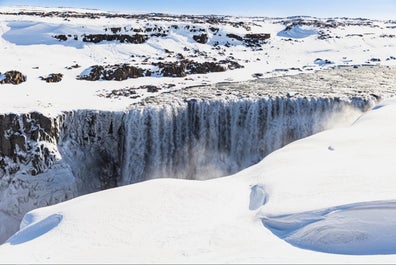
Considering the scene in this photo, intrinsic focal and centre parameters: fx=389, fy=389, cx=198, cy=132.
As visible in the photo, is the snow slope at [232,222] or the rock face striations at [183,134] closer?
the snow slope at [232,222]

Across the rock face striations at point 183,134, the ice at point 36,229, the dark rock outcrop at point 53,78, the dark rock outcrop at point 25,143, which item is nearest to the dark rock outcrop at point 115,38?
the dark rock outcrop at point 53,78

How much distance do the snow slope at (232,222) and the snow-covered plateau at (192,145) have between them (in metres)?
0.03

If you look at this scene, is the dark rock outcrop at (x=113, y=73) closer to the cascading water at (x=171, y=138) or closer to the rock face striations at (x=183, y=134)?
the rock face striations at (x=183, y=134)

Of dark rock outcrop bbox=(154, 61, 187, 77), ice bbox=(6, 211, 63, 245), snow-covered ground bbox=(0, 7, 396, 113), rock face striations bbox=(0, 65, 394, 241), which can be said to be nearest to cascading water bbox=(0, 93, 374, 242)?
rock face striations bbox=(0, 65, 394, 241)

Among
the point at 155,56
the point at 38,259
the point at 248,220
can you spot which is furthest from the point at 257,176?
the point at 155,56

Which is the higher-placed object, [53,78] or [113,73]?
[113,73]

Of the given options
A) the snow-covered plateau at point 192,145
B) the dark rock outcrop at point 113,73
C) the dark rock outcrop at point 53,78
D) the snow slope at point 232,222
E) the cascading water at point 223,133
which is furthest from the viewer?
the dark rock outcrop at point 113,73

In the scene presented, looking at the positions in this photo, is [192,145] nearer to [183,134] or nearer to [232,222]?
[183,134]

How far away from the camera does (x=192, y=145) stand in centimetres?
1806

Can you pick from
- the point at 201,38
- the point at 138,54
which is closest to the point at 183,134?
the point at 138,54

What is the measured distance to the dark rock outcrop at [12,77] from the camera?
20.6 meters

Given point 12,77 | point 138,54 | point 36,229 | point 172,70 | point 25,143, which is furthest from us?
point 138,54

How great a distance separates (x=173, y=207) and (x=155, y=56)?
23905 millimetres

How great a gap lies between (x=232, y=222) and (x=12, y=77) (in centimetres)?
1809
